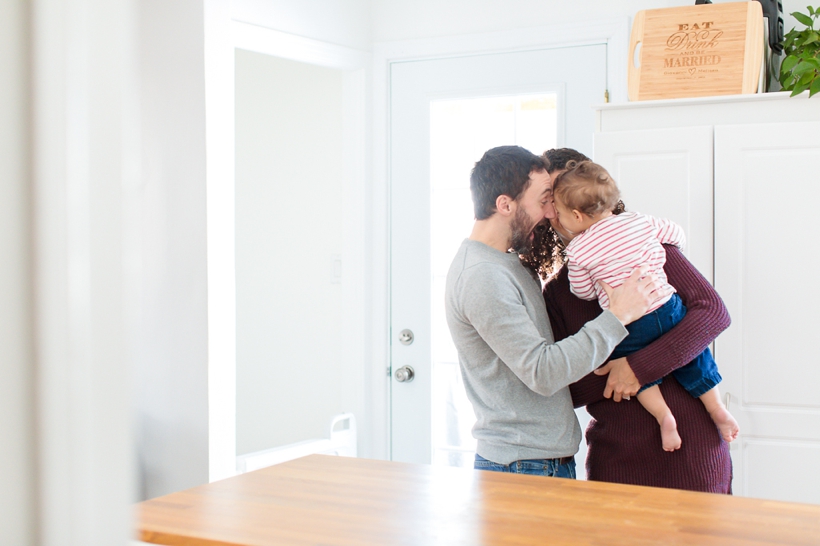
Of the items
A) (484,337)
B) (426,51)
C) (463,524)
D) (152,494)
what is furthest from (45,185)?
(426,51)

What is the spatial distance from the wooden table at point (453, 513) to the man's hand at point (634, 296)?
1.58ft

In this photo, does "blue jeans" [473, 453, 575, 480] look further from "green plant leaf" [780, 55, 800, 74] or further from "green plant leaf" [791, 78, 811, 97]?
"green plant leaf" [780, 55, 800, 74]

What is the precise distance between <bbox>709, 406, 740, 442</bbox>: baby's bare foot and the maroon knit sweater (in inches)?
0.6

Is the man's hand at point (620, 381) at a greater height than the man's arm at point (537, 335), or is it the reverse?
the man's arm at point (537, 335)

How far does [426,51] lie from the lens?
292 centimetres

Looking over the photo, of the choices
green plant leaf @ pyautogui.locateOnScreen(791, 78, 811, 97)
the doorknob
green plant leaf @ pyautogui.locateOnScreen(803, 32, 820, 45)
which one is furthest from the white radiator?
green plant leaf @ pyautogui.locateOnScreen(803, 32, 820, 45)

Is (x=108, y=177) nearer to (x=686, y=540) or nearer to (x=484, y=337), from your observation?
(x=686, y=540)

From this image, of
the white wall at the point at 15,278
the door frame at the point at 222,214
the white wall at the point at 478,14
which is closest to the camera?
the white wall at the point at 15,278

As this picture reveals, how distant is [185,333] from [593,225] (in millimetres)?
1454

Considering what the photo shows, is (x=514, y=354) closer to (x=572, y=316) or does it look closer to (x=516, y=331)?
(x=516, y=331)

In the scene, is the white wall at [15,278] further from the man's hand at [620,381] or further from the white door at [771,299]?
the white door at [771,299]

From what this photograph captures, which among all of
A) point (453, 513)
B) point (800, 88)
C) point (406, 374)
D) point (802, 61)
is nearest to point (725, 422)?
point (453, 513)

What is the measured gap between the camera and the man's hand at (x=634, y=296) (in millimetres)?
1482

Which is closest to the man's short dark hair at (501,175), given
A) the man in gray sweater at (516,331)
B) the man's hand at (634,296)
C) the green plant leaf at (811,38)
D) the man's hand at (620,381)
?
the man in gray sweater at (516,331)
